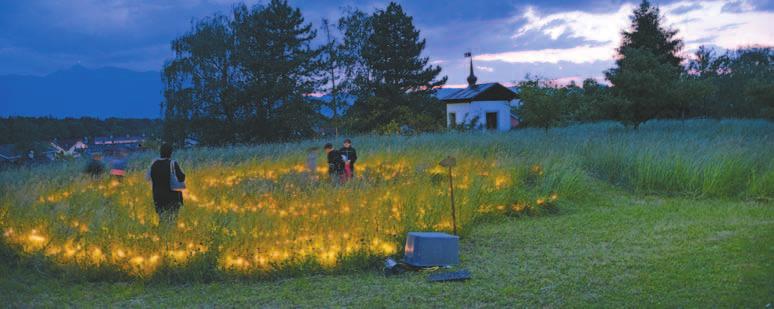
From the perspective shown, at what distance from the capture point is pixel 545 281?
20.4ft

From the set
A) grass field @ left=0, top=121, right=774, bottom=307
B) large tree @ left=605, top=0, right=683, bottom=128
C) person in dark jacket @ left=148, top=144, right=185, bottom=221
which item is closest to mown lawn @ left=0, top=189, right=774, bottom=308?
grass field @ left=0, top=121, right=774, bottom=307

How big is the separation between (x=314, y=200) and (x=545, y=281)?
4406 mm

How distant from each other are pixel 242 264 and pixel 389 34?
1421 inches

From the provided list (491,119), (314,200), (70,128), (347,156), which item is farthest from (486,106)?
(70,128)

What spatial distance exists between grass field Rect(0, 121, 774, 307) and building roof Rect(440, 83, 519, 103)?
2466 cm

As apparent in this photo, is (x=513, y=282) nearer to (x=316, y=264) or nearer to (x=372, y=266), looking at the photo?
(x=372, y=266)

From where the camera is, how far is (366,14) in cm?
4372

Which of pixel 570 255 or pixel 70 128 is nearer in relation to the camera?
pixel 570 255

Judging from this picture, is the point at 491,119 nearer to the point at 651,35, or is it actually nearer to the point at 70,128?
the point at 651,35

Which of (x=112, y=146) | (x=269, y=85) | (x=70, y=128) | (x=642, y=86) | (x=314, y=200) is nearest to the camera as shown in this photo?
(x=314, y=200)

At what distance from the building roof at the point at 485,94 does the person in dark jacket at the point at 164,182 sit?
30856 mm

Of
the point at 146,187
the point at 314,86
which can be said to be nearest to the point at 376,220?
the point at 146,187

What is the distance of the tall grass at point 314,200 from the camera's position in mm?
7070

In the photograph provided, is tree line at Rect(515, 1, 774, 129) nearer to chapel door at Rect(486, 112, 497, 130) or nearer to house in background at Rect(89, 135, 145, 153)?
chapel door at Rect(486, 112, 497, 130)
